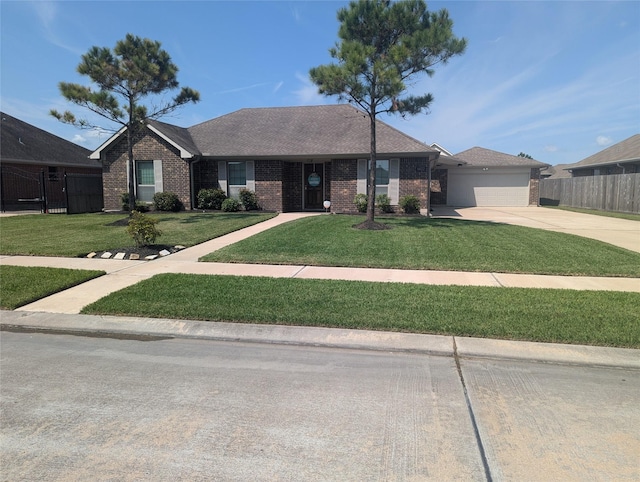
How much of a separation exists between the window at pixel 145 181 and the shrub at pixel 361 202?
377 inches

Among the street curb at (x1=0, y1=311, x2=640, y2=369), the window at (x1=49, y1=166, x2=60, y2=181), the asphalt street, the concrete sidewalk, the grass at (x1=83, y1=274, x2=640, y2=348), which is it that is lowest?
the asphalt street

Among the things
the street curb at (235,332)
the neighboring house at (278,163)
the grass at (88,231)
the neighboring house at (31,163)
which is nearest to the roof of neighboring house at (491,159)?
the neighboring house at (278,163)

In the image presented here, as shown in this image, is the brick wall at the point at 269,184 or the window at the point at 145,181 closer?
the brick wall at the point at 269,184

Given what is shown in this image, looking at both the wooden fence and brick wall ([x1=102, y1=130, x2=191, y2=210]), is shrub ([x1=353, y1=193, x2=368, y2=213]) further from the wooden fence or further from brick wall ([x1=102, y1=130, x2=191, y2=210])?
the wooden fence

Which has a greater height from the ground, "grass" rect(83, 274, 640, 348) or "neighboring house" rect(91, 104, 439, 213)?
"neighboring house" rect(91, 104, 439, 213)

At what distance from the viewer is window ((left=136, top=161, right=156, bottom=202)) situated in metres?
20.6

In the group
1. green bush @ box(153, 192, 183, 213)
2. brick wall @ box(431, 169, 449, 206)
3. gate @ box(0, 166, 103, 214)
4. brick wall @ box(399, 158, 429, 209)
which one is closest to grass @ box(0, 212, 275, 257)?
green bush @ box(153, 192, 183, 213)

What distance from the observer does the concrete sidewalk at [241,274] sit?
7062mm

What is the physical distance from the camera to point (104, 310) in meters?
6.24

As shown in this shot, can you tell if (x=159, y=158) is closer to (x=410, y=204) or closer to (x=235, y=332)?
(x=410, y=204)

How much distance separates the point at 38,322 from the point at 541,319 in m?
6.68

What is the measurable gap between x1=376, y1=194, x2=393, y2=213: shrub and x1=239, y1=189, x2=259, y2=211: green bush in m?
5.71

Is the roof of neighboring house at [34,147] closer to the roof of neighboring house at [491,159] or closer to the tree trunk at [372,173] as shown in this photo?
the tree trunk at [372,173]

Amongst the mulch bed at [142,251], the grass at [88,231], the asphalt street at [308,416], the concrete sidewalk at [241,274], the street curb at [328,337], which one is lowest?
the asphalt street at [308,416]
